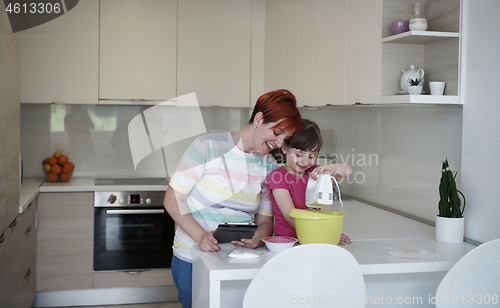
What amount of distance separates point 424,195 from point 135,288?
2.15m

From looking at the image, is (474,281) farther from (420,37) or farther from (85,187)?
(85,187)

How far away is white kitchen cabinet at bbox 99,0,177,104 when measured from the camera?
11.0 feet

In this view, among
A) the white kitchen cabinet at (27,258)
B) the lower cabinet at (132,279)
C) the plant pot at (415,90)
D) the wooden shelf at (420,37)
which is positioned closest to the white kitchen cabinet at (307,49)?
the wooden shelf at (420,37)

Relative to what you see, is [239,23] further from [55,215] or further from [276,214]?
[276,214]

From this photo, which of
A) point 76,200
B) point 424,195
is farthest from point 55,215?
point 424,195

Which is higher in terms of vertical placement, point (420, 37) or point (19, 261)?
point (420, 37)

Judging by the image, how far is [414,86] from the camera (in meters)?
1.86

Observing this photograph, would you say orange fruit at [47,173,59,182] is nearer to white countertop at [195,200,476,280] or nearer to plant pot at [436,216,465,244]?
white countertop at [195,200,476,280]

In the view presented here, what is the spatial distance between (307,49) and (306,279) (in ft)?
6.20

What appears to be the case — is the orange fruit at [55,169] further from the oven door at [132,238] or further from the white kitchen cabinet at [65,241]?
the oven door at [132,238]

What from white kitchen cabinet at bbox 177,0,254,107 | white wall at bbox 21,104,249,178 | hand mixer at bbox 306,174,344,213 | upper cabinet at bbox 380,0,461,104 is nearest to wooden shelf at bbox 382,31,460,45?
upper cabinet at bbox 380,0,461,104

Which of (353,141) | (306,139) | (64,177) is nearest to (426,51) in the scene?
(306,139)

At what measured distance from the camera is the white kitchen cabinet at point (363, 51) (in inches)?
79.4

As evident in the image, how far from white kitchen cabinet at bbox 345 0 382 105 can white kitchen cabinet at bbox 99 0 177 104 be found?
1628mm
